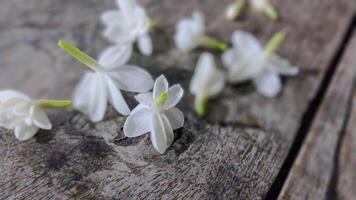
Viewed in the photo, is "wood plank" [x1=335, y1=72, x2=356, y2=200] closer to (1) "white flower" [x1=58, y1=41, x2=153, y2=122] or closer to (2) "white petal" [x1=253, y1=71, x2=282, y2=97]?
(2) "white petal" [x1=253, y1=71, x2=282, y2=97]

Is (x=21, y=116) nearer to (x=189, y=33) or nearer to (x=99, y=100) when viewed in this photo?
(x=99, y=100)

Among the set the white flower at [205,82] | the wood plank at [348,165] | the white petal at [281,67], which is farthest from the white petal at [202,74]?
the wood plank at [348,165]

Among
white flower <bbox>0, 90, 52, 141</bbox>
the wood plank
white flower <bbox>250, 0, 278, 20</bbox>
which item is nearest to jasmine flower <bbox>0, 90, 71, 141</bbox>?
white flower <bbox>0, 90, 52, 141</bbox>

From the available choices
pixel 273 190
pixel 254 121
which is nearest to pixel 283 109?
pixel 254 121

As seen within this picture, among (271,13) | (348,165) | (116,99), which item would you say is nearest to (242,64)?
(271,13)

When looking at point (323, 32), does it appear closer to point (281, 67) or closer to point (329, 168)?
point (281, 67)

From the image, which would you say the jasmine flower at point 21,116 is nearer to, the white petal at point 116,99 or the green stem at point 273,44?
the white petal at point 116,99
